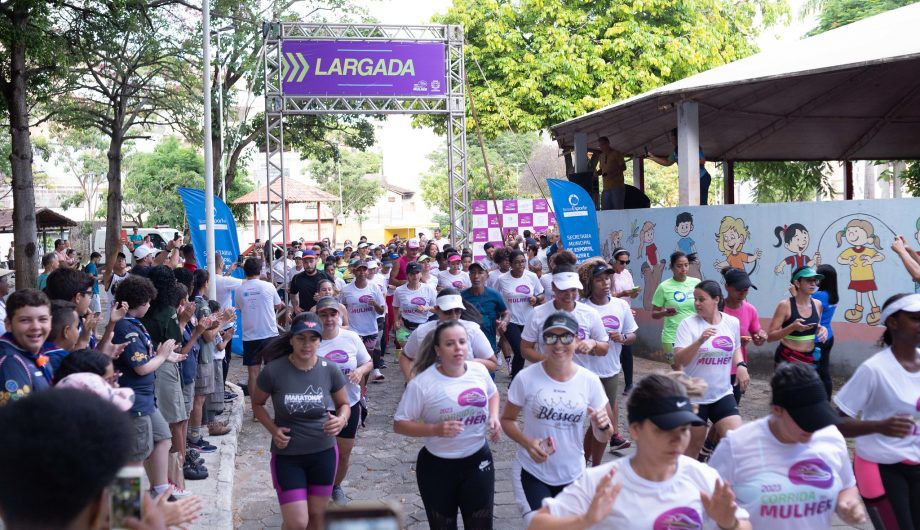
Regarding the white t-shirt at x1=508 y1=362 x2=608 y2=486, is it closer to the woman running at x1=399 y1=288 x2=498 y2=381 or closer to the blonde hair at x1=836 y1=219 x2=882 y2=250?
the woman running at x1=399 y1=288 x2=498 y2=381

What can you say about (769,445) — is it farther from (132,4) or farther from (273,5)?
(273,5)

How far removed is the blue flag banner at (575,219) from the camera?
1402cm

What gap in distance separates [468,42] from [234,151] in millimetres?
9430

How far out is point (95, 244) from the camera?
39.8 m

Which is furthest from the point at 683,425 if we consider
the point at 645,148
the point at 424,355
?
the point at 645,148

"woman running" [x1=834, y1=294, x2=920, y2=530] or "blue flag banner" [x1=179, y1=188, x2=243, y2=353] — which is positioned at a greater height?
"blue flag banner" [x1=179, y1=188, x2=243, y2=353]

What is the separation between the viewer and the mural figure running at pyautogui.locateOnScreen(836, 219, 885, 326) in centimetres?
1152

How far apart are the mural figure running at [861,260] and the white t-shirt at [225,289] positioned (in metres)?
7.94

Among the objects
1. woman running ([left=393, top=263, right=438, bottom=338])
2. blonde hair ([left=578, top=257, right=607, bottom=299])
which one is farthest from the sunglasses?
woman running ([left=393, top=263, right=438, bottom=338])

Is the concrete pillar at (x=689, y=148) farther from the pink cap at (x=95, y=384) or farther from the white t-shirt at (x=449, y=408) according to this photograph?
the pink cap at (x=95, y=384)

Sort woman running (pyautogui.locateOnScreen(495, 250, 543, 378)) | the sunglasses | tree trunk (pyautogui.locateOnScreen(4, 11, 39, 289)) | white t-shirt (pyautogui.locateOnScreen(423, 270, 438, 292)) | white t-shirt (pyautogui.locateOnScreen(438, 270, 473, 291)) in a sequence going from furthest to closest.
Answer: tree trunk (pyautogui.locateOnScreen(4, 11, 39, 289)) → white t-shirt (pyautogui.locateOnScreen(438, 270, 473, 291)) → white t-shirt (pyautogui.locateOnScreen(423, 270, 438, 292)) → woman running (pyautogui.locateOnScreen(495, 250, 543, 378)) → the sunglasses

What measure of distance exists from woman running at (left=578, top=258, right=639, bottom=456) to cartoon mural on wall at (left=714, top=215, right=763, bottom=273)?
5383mm

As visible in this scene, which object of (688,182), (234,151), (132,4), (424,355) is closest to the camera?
(424,355)

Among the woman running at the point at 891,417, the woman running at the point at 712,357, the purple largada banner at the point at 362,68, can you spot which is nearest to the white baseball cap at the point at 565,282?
the woman running at the point at 712,357
